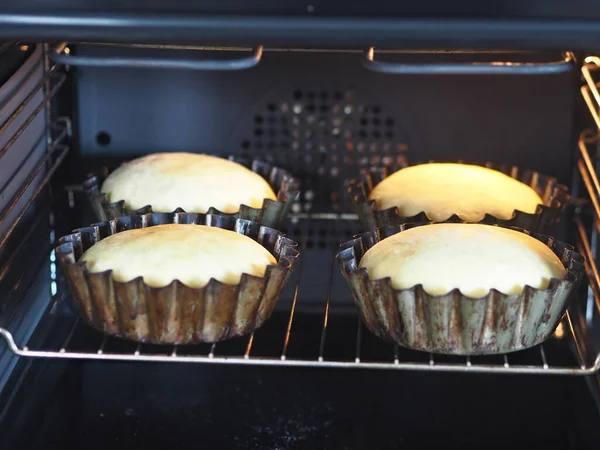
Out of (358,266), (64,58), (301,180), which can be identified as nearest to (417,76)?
(301,180)

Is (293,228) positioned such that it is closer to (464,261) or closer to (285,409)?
(285,409)

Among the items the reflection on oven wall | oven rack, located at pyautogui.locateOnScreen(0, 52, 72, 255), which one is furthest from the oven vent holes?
oven rack, located at pyautogui.locateOnScreen(0, 52, 72, 255)

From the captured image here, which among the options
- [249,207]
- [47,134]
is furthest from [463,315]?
[47,134]

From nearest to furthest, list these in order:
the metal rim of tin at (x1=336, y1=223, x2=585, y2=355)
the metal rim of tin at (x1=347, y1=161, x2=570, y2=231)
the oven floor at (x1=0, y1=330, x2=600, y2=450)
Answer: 1. the metal rim of tin at (x1=336, y1=223, x2=585, y2=355)
2. the oven floor at (x1=0, y1=330, x2=600, y2=450)
3. the metal rim of tin at (x1=347, y1=161, x2=570, y2=231)

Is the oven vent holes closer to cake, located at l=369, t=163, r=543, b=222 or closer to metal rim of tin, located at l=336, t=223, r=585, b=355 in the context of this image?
cake, located at l=369, t=163, r=543, b=222

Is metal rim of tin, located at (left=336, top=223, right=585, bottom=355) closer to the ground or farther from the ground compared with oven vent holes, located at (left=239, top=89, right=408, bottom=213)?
closer to the ground

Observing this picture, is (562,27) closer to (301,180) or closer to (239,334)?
(239,334)

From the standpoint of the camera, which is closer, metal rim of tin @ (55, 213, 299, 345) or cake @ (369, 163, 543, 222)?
metal rim of tin @ (55, 213, 299, 345)
